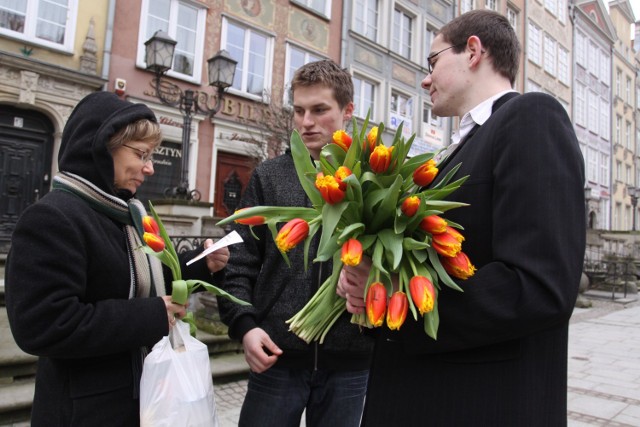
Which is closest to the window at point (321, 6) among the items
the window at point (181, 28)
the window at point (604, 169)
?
the window at point (181, 28)

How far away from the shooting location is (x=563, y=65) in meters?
28.8

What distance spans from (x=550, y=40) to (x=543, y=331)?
3096 cm

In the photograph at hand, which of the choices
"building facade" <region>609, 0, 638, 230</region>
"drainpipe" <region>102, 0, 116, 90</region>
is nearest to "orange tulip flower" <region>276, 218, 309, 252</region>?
"drainpipe" <region>102, 0, 116, 90</region>

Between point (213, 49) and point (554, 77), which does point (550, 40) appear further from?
point (213, 49)

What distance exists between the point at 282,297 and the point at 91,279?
2.21 ft

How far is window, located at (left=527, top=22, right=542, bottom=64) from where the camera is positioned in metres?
25.7

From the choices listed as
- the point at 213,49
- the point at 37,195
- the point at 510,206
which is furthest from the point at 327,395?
the point at 213,49

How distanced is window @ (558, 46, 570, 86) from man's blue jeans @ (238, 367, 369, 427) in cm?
3127

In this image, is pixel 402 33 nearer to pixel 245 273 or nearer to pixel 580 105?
pixel 580 105

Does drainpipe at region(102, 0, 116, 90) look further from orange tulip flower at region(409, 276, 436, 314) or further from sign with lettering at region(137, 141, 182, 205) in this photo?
orange tulip flower at region(409, 276, 436, 314)

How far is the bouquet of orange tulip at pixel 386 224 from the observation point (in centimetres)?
105

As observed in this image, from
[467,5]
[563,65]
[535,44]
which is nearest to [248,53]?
[467,5]

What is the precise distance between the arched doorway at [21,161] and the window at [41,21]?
1472mm

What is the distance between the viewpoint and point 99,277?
62.2 inches
